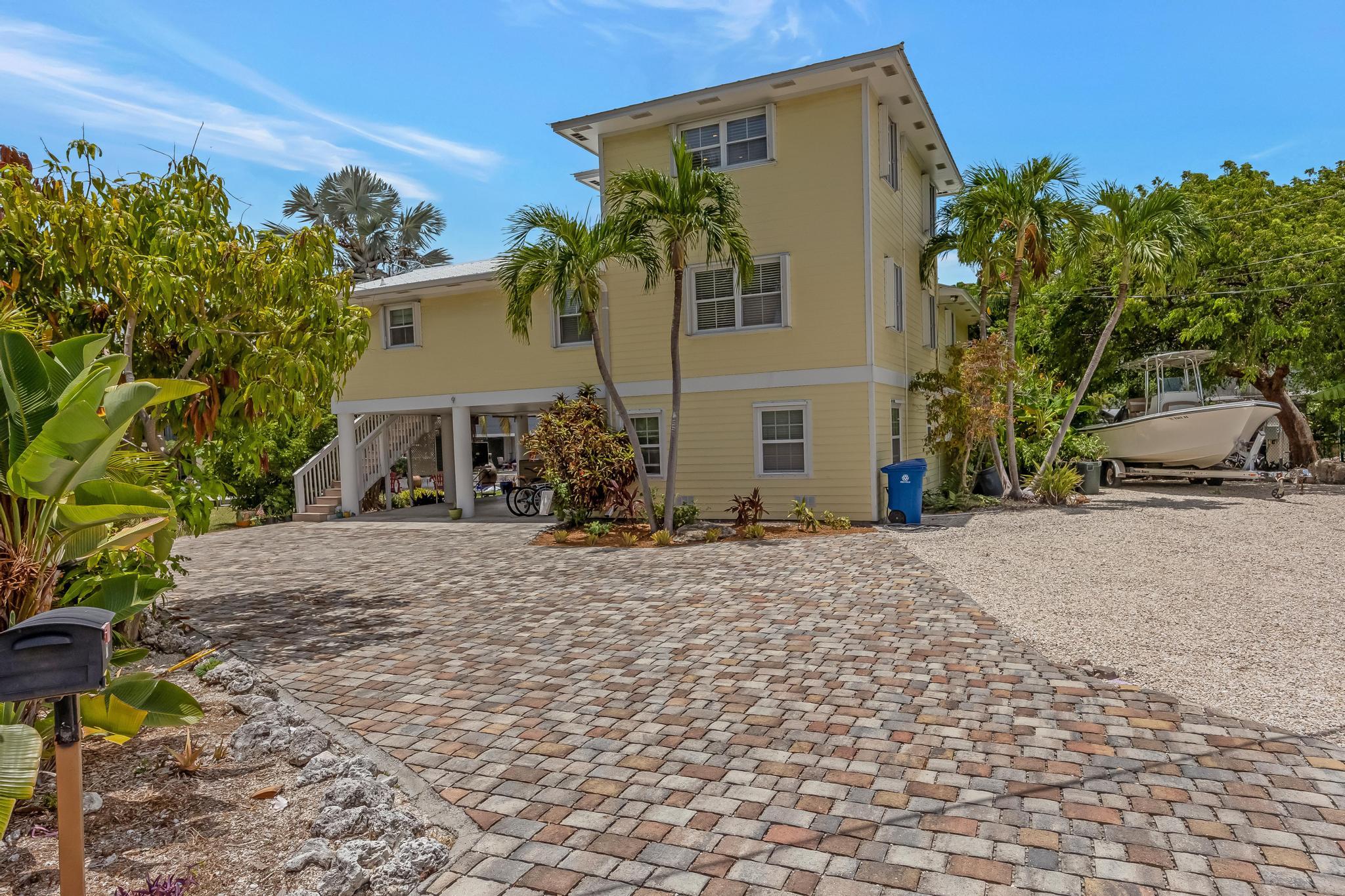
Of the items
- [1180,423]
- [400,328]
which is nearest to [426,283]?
[400,328]

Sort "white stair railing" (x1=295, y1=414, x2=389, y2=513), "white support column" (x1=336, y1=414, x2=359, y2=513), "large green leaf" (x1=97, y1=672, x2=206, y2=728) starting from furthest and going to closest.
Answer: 1. "white stair railing" (x1=295, y1=414, x2=389, y2=513)
2. "white support column" (x1=336, y1=414, x2=359, y2=513)
3. "large green leaf" (x1=97, y1=672, x2=206, y2=728)

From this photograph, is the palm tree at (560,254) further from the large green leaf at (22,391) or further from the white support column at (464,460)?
the large green leaf at (22,391)

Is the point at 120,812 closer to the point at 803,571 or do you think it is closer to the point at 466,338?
the point at 803,571

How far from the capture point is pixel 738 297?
15.6 metres

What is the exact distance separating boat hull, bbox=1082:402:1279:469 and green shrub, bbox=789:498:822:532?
11118mm

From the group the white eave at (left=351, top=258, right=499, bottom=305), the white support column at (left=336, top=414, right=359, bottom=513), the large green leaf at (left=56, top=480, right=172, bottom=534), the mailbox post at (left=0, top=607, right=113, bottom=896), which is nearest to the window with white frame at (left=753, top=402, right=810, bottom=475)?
the white eave at (left=351, top=258, right=499, bottom=305)

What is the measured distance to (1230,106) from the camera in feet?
56.8

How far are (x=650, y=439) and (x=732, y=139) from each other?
6.27 metres

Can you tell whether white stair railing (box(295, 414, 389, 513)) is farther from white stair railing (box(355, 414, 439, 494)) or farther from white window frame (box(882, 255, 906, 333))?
white window frame (box(882, 255, 906, 333))

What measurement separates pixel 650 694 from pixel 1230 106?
1932cm

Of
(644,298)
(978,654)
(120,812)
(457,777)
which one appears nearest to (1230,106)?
(644,298)

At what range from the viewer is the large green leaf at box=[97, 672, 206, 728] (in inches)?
168

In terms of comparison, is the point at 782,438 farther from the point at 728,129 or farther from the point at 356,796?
the point at 356,796

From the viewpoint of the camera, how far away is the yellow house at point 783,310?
14672 millimetres
